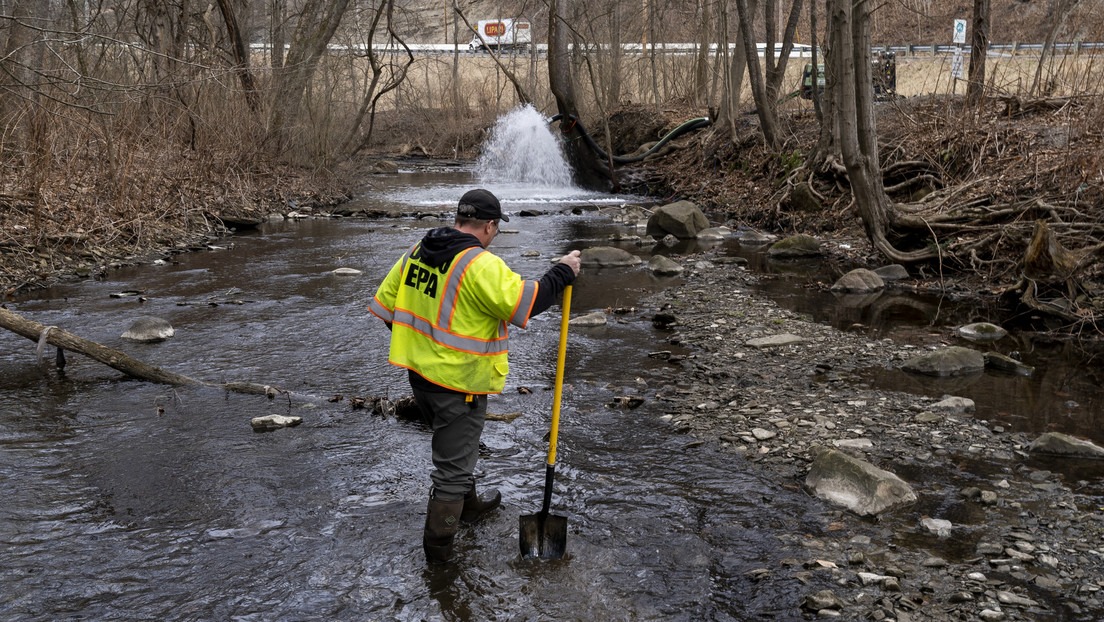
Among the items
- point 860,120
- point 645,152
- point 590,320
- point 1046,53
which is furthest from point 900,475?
point 645,152

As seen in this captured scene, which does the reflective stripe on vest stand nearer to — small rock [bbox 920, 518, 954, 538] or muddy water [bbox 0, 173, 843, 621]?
muddy water [bbox 0, 173, 843, 621]

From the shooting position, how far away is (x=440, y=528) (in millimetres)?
4473

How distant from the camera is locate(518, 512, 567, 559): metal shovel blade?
4578mm

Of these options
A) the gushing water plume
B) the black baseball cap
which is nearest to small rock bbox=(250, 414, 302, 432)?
the black baseball cap

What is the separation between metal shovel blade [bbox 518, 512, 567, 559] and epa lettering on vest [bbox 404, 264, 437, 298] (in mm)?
1214

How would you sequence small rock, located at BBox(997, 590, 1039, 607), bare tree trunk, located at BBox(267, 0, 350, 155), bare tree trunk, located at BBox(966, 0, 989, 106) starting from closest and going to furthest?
small rock, located at BBox(997, 590, 1039, 607) < bare tree trunk, located at BBox(966, 0, 989, 106) < bare tree trunk, located at BBox(267, 0, 350, 155)

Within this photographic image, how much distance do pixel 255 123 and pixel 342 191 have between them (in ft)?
12.2

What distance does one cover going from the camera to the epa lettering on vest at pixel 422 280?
4.38 metres

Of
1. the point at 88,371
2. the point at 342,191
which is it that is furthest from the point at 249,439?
the point at 342,191

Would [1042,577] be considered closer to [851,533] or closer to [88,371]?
[851,533]

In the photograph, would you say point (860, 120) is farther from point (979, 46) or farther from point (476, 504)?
point (476, 504)

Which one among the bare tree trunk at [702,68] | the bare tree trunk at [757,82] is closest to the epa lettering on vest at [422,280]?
the bare tree trunk at [757,82]

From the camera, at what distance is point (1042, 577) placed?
424 cm

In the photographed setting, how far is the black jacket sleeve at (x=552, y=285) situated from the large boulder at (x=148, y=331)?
587 cm
